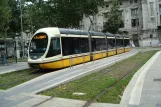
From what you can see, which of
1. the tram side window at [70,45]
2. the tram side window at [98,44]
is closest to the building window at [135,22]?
the tram side window at [98,44]

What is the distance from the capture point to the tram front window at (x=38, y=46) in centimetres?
1873

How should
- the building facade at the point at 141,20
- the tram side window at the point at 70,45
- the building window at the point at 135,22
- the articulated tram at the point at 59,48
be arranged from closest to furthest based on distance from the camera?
the articulated tram at the point at 59,48
the tram side window at the point at 70,45
the building facade at the point at 141,20
the building window at the point at 135,22

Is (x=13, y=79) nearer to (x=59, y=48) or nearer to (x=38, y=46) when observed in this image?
(x=38, y=46)

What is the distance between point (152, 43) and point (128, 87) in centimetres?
6111

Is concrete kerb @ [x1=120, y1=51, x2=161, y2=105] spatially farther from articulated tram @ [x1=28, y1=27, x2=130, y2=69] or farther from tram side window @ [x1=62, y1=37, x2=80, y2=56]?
tram side window @ [x1=62, y1=37, x2=80, y2=56]

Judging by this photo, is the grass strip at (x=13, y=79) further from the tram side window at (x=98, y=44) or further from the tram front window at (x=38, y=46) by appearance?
the tram side window at (x=98, y=44)

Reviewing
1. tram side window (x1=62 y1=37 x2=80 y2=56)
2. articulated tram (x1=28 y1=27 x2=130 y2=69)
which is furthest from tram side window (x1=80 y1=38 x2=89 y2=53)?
tram side window (x1=62 y1=37 x2=80 y2=56)

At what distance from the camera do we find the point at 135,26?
7488cm

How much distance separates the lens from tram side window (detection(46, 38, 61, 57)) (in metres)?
18.6

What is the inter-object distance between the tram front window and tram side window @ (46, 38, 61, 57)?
0.42m

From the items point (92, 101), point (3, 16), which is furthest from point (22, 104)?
point (3, 16)

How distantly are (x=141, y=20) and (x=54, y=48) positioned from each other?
193 ft

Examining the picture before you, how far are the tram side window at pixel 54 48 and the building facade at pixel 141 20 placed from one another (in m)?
50.1

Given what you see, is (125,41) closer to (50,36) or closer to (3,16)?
(3,16)
